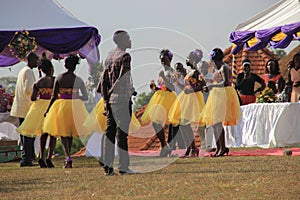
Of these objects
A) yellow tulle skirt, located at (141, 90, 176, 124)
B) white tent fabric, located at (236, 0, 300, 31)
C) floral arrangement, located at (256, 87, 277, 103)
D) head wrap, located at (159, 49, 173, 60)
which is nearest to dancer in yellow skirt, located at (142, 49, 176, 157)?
yellow tulle skirt, located at (141, 90, 176, 124)

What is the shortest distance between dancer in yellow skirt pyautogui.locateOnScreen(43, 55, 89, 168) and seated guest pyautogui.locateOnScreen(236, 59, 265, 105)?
19.9ft

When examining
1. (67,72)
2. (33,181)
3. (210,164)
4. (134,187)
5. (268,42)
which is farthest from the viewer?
(268,42)

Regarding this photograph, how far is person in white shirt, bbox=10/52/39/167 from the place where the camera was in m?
13.4

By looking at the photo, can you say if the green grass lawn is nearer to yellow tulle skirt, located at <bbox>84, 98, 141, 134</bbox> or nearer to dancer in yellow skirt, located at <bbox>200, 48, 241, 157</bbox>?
yellow tulle skirt, located at <bbox>84, 98, 141, 134</bbox>

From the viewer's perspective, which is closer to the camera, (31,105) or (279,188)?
(279,188)

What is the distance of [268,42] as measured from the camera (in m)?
17.2

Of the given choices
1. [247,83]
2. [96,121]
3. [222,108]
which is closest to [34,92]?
[96,121]

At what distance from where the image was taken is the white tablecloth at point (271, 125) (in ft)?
50.8

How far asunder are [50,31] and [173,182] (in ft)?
26.2

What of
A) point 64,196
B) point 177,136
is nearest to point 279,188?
point 64,196

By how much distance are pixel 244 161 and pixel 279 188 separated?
3944mm

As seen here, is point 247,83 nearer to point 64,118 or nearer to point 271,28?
point 271,28

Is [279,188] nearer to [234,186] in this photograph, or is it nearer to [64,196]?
[234,186]

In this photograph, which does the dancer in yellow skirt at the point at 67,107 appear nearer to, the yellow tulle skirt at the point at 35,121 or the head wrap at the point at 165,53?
the yellow tulle skirt at the point at 35,121
